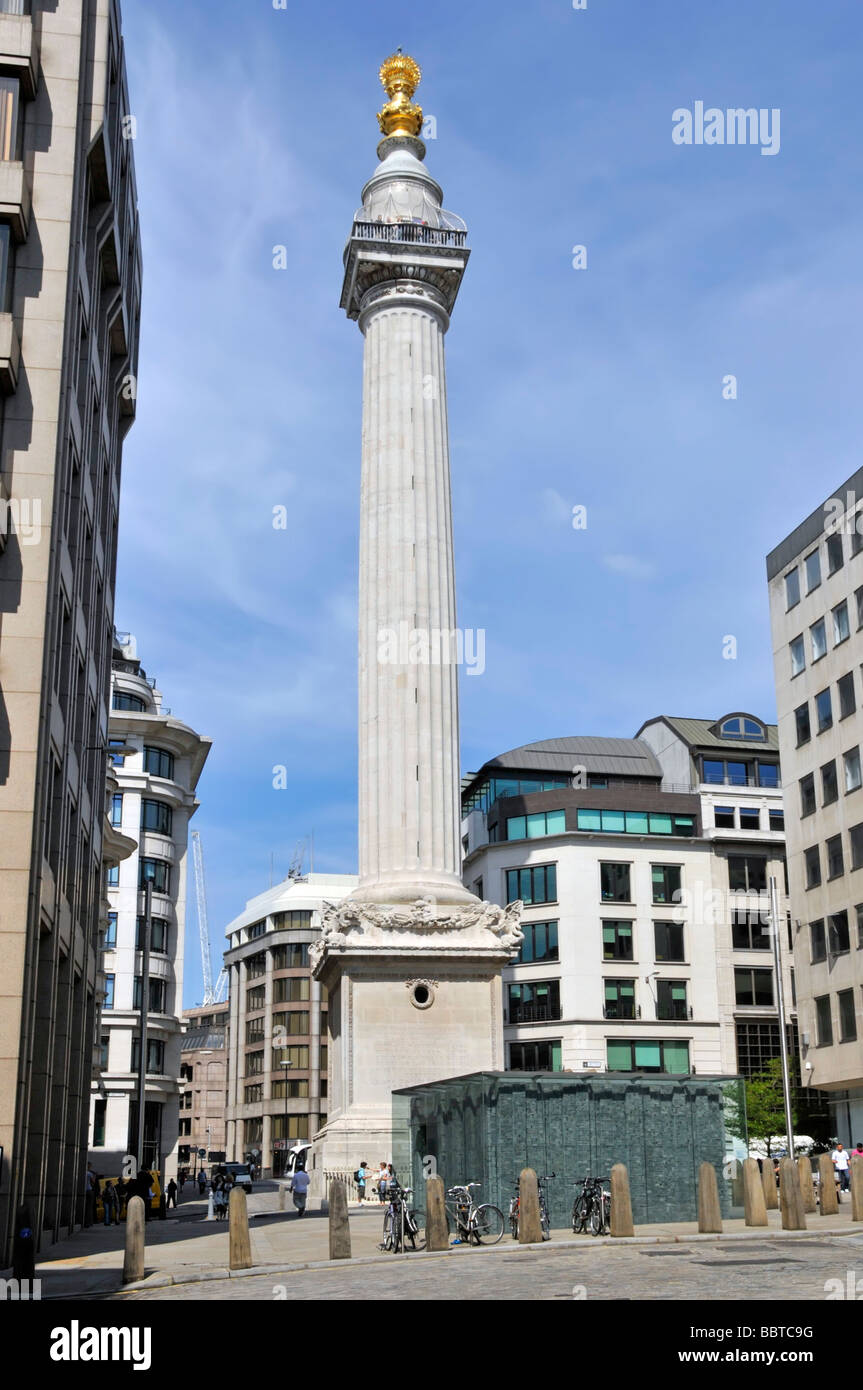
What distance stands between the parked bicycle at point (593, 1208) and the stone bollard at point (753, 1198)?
3.71 meters

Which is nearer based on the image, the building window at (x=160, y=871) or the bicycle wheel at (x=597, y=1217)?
the bicycle wheel at (x=597, y=1217)

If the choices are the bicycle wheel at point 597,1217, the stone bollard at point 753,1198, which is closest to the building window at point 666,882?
the stone bollard at point 753,1198

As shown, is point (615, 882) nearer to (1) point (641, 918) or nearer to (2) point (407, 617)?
(1) point (641, 918)

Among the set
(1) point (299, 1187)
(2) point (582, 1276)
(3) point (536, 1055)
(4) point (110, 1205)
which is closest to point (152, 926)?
(3) point (536, 1055)

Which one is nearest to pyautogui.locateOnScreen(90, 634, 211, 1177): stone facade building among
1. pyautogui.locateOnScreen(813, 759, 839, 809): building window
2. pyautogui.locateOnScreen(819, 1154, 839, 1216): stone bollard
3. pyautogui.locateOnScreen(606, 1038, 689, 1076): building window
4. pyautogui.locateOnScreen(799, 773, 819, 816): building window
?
pyautogui.locateOnScreen(606, 1038, 689, 1076): building window

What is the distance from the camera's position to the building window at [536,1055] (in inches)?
3169

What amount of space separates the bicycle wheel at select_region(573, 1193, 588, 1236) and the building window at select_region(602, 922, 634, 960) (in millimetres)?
54632

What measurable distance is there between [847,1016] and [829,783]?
10193mm

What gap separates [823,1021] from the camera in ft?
208

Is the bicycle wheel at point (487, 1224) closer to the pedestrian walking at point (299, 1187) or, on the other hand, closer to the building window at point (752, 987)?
the pedestrian walking at point (299, 1187)
